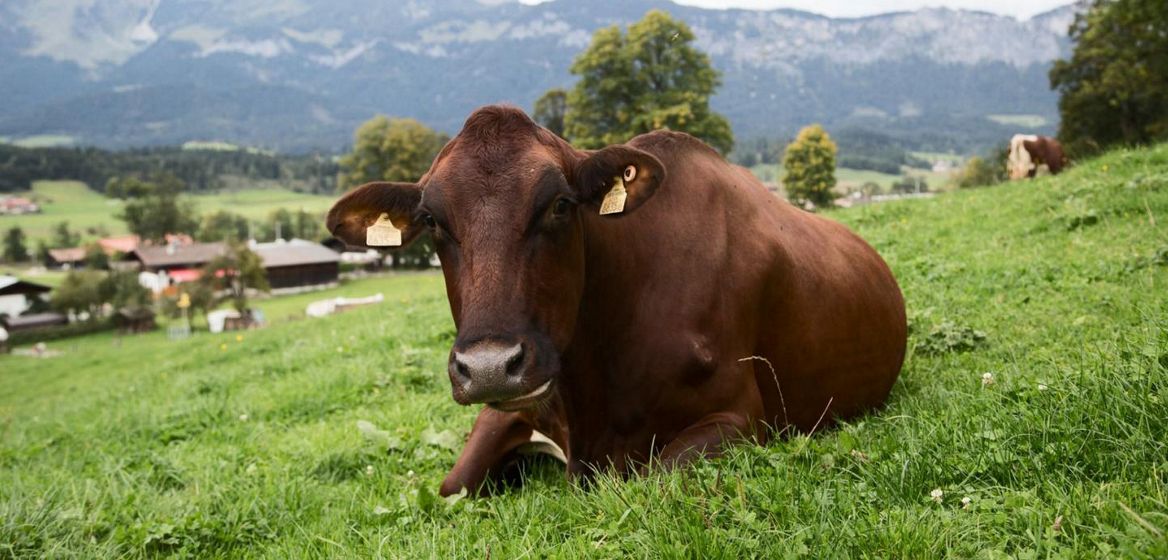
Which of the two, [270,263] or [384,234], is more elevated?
[384,234]

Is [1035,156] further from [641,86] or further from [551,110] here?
[551,110]

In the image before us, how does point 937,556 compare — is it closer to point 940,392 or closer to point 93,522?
point 940,392

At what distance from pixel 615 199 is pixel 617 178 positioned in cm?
11

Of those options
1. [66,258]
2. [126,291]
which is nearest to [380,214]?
[126,291]

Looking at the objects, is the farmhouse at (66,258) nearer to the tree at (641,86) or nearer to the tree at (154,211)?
the tree at (154,211)

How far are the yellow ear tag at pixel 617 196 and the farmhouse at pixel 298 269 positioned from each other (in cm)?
8064

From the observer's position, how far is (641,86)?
4219 centimetres

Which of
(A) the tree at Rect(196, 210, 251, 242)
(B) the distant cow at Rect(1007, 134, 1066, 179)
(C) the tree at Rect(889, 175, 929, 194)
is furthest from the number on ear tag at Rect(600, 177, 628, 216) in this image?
(C) the tree at Rect(889, 175, 929, 194)

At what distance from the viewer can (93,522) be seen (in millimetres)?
4191

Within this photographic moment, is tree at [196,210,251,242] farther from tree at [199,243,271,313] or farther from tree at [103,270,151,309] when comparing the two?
tree at [199,243,271,313]

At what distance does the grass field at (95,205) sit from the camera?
130m

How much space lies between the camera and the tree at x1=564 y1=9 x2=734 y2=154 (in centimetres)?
4081

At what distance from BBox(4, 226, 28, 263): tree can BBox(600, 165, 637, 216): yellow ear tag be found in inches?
5328

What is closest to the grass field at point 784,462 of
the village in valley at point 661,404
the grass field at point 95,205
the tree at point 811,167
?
the village in valley at point 661,404
